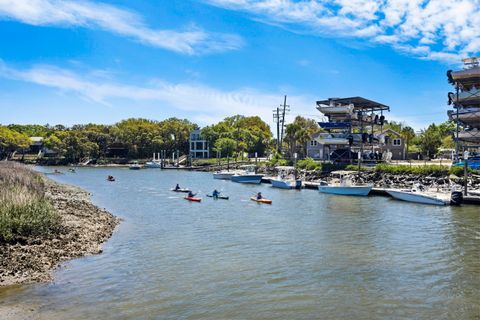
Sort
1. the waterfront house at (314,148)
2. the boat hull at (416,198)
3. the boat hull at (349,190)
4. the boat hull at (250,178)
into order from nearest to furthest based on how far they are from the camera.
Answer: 1. the boat hull at (416,198)
2. the boat hull at (349,190)
3. the boat hull at (250,178)
4. the waterfront house at (314,148)

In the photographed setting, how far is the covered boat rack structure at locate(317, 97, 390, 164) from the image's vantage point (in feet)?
246

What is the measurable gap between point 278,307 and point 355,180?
4810cm

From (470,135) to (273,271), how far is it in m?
57.1

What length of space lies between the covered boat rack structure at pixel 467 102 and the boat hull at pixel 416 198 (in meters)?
21.2

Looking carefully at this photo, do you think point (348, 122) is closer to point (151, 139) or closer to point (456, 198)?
point (456, 198)

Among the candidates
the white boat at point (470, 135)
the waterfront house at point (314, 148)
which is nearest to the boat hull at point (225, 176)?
the waterfront house at point (314, 148)

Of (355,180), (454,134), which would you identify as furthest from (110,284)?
(454,134)

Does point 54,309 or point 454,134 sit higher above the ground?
point 454,134

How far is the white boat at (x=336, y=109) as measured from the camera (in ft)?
244

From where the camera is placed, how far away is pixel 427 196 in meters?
43.4

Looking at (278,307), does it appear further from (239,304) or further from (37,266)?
(37,266)

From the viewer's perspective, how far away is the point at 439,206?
136 ft

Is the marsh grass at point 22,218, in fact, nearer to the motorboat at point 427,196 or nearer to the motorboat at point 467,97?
the motorboat at point 427,196

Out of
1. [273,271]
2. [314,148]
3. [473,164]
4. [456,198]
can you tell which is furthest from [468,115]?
[273,271]
